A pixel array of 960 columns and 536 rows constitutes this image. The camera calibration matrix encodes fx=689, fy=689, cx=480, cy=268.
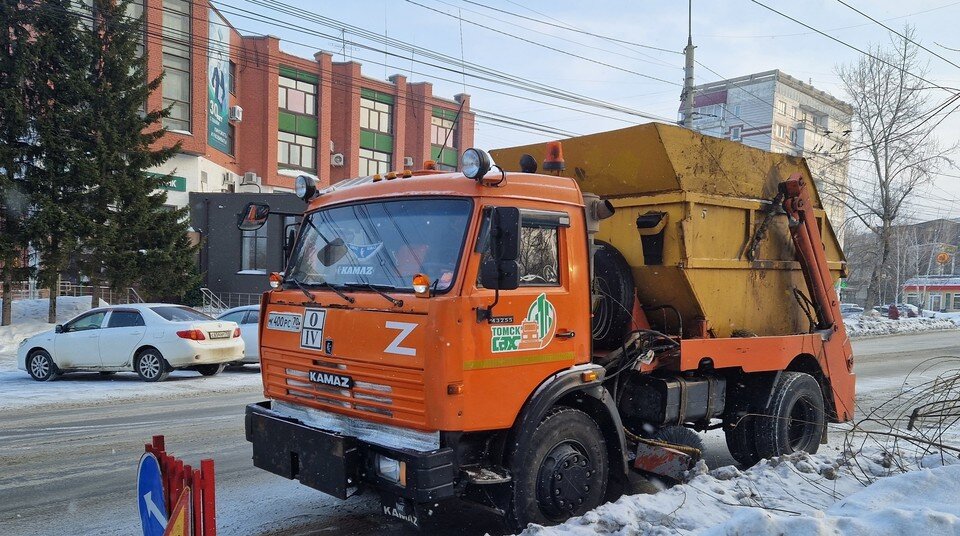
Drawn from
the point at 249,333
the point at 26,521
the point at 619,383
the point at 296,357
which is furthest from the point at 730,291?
the point at 249,333

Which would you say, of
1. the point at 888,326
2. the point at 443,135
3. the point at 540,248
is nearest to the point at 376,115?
the point at 443,135

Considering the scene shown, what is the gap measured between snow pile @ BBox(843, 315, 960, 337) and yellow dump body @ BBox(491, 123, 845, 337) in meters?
21.1

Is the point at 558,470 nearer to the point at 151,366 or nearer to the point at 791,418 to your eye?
the point at 791,418

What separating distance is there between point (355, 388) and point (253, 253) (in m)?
27.6

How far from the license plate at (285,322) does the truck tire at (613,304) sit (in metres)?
2.37

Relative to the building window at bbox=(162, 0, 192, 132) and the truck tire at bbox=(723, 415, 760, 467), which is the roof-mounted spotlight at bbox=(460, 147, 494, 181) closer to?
the truck tire at bbox=(723, 415, 760, 467)

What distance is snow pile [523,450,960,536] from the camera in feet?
11.8

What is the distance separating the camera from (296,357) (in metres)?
4.82

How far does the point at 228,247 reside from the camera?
30.0 metres

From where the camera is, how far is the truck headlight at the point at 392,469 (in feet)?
13.0

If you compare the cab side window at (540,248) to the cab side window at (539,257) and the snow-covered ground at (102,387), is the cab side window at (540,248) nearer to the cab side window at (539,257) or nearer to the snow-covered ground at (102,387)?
the cab side window at (539,257)

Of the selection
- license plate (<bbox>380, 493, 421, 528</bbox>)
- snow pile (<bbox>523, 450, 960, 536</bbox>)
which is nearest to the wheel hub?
snow pile (<bbox>523, 450, 960, 536</bbox>)

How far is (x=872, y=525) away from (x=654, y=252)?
107 inches

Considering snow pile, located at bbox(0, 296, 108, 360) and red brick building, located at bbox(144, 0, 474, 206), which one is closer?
snow pile, located at bbox(0, 296, 108, 360)
